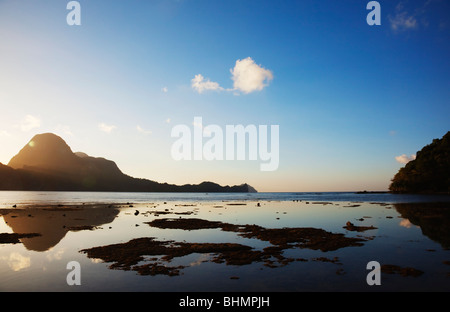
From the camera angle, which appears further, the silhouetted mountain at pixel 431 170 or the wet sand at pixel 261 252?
the silhouetted mountain at pixel 431 170

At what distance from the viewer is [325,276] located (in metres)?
16.3

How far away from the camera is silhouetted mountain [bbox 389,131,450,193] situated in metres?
158

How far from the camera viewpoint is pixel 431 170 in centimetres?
16462

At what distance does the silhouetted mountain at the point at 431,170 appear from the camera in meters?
158

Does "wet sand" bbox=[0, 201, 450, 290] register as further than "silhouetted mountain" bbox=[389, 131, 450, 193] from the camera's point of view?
No

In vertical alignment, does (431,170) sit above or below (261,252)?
above

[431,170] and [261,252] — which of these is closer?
[261,252]

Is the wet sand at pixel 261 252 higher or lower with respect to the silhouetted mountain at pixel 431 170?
lower

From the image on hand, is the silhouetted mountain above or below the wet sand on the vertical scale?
above

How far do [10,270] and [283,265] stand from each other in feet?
65.7
